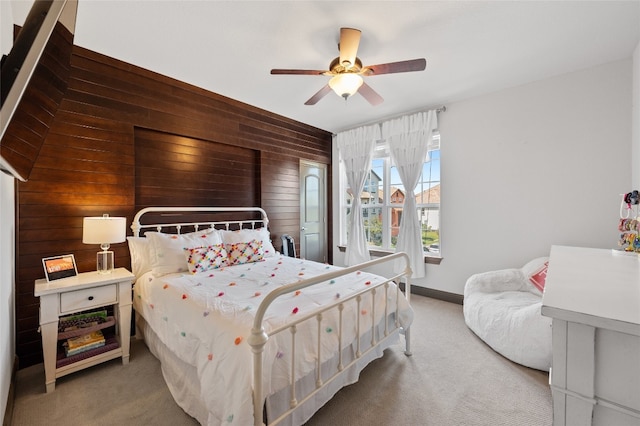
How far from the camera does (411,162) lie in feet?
12.1

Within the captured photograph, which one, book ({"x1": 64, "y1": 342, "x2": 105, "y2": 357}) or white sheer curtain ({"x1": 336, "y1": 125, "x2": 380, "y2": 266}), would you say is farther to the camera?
white sheer curtain ({"x1": 336, "y1": 125, "x2": 380, "y2": 266})

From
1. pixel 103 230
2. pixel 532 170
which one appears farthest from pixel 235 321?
pixel 532 170

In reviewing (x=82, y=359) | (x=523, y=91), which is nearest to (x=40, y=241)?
(x=82, y=359)

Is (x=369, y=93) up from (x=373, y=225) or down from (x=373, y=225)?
up

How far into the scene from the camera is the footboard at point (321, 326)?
3.68 ft

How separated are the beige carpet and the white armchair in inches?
4.6

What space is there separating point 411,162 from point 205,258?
2.87m

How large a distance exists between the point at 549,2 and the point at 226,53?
2442 millimetres

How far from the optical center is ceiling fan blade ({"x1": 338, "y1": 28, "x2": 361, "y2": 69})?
1.81 m

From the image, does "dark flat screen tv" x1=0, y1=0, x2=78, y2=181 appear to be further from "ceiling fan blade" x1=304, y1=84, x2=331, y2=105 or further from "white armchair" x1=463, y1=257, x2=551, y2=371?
"white armchair" x1=463, y1=257, x2=551, y2=371

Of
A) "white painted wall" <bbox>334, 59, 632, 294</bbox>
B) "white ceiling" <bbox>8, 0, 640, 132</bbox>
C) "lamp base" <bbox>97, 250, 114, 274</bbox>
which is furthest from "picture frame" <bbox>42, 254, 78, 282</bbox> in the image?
"white painted wall" <bbox>334, 59, 632, 294</bbox>

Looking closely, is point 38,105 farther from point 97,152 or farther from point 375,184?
point 375,184

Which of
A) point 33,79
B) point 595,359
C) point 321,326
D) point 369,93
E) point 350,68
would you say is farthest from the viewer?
point 369,93

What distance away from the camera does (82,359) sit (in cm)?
197
